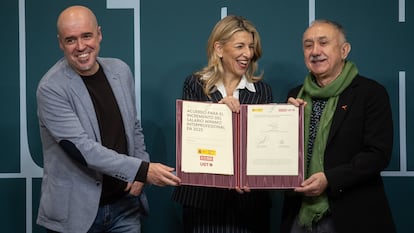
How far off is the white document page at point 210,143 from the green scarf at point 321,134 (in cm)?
31

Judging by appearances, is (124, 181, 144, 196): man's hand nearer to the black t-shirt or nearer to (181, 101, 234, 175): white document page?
the black t-shirt

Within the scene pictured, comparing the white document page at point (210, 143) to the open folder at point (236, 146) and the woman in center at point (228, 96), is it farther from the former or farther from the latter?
the woman in center at point (228, 96)

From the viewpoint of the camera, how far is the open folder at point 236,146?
221 cm

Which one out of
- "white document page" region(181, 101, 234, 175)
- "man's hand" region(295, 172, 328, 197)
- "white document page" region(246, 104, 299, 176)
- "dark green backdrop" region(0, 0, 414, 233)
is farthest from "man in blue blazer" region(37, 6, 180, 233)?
"dark green backdrop" region(0, 0, 414, 233)

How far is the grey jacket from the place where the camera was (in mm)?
2146

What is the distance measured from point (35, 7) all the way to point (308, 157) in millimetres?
1683

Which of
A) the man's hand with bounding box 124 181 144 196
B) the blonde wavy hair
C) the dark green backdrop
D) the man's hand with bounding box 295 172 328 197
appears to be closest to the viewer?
the man's hand with bounding box 295 172 328 197

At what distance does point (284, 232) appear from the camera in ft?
7.66

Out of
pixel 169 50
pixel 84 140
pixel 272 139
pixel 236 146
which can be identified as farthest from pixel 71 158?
pixel 169 50

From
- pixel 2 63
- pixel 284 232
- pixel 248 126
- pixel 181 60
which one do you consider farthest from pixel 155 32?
pixel 284 232

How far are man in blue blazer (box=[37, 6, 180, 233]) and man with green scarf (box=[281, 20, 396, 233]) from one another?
1.85ft

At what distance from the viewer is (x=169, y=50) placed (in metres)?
3.03

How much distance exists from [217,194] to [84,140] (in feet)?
1.96

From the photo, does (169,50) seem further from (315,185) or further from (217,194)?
(315,185)
